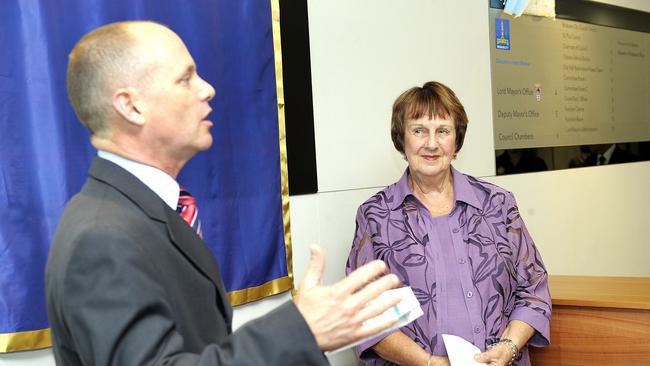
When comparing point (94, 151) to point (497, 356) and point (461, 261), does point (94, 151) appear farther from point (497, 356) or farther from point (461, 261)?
point (497, 356)

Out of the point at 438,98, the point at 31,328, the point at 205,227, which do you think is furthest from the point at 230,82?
the point at 31,328

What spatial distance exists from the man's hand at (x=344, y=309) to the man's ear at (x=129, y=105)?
430 millimetres

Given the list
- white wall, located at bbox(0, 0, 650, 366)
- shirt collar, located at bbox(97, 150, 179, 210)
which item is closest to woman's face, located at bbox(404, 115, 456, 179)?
white wall, located at bbox(0, 0, 650, 366)

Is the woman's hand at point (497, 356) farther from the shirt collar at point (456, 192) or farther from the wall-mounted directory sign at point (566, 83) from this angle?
the wall-mounted directory sign at point (566, 83)

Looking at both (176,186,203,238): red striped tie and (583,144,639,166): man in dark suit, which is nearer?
(176,186,203,238): red striped tie

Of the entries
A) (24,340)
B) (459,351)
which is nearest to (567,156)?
(459,351)

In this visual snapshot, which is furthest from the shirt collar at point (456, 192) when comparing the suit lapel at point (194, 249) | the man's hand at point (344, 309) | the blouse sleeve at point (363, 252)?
the man's hand at point (344, 309)

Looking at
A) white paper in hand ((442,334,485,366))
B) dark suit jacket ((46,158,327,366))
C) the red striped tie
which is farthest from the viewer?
white paper in hand ((442,334,485,366))

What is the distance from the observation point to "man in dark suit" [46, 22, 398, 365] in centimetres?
110

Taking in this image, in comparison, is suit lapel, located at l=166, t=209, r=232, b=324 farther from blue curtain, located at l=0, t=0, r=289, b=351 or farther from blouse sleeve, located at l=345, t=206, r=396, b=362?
blouse sleeve, located at l=345, t=206, r=396, b=362

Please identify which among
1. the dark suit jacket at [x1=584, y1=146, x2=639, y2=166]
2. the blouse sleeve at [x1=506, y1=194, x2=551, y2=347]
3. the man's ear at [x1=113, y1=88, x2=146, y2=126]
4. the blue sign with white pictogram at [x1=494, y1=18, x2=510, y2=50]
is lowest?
the blouse sleeve at [x1=506, y1=194, x2=551, y2=347]

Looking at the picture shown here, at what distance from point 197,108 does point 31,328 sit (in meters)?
1.04

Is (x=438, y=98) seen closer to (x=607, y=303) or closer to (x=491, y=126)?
(x=607, y=303)

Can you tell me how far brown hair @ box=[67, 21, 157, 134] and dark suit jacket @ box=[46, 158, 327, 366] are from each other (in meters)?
0.13
